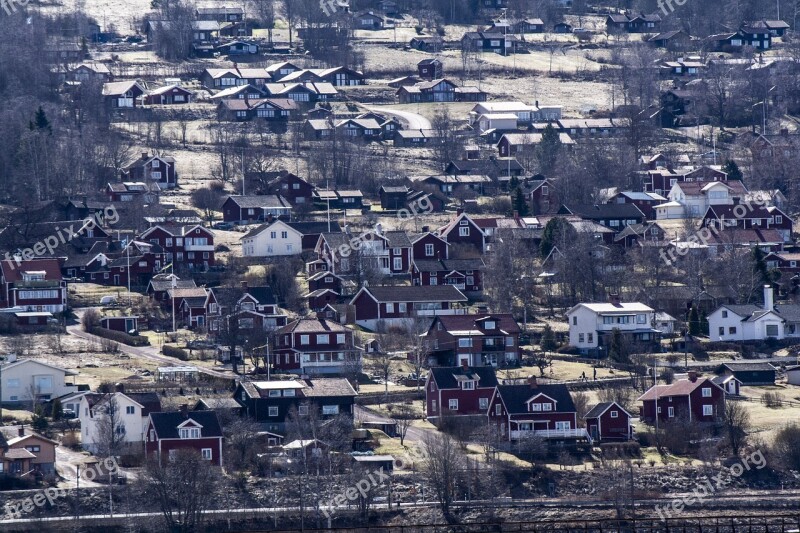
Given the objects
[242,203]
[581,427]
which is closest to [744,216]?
[242,203]

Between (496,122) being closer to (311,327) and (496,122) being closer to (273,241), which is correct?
(273,241)

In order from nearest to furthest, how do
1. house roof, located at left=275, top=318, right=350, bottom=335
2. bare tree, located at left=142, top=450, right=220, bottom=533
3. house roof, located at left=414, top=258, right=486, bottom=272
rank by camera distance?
bare tree, located at left=142, top=450, right=220, bottom=533 < house roof, located at left=275, top=318, right=350, bottom=335 < house roof, located at left=414, top=258, right=486, bottom=272

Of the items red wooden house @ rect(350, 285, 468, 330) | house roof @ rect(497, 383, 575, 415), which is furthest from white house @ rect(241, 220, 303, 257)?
house roof @ rect(497, 383, 575, 415)

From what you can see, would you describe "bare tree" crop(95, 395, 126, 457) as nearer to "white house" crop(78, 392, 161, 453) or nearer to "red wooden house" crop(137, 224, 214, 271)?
"white house" crop(78, 392, 161, 453)

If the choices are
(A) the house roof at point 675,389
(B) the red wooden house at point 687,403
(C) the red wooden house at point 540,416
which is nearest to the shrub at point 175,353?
(C) the red wooden house at point 540,416

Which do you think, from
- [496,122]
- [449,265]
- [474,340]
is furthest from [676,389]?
[496,122]
